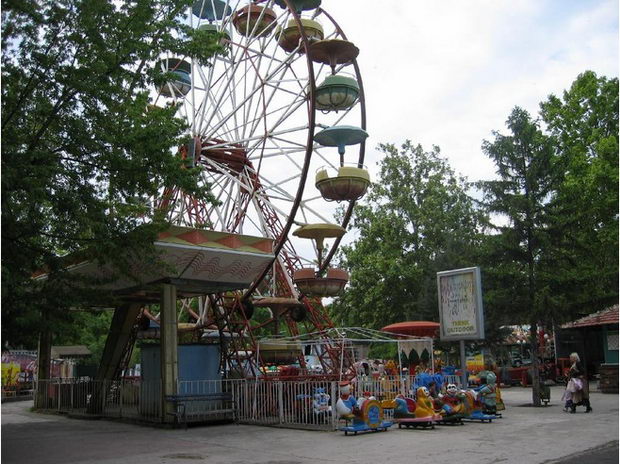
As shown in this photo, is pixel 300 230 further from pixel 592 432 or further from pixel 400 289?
pixel 400 289

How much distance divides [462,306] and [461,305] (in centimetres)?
4

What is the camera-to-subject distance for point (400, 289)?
3697 cm

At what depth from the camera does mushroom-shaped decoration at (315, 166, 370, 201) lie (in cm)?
1831

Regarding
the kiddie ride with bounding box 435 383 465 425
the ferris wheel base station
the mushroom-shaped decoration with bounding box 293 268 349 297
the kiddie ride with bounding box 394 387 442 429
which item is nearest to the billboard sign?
the kiddie ride with bounding box 435 383 465 425

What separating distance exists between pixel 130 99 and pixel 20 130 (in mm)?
2242

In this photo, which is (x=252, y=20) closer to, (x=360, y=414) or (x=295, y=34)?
(x=295, y=34)

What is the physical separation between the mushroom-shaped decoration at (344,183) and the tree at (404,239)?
17.4 meters

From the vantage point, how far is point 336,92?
1922cm

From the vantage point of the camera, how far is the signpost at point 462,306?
1709cm

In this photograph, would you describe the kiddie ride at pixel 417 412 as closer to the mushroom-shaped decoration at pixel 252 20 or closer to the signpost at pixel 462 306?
the signpost at pixel 462 306

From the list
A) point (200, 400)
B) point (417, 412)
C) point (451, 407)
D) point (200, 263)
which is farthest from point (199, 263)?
point (451, 407)

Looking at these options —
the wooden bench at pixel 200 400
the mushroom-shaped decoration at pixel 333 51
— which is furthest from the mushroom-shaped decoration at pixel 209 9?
the wooden bench at pixel 200 400

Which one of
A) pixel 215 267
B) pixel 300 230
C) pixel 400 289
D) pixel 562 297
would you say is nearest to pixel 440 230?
pixel 400 289

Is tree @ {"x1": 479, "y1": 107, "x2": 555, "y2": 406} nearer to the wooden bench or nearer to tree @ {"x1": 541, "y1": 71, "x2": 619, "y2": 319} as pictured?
tree @ {"x1": 541, "y1": 71, "x2": 619, "y2": 319}
